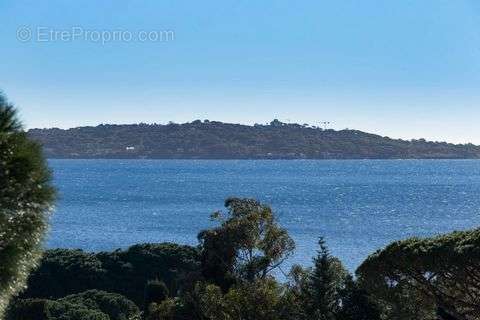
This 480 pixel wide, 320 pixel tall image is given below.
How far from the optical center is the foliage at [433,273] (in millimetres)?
14547

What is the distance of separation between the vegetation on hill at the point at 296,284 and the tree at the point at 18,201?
9779 mm

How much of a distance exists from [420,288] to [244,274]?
7077mm

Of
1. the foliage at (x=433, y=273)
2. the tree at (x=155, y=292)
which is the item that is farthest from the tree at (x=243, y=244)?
the tree at (x=155, y=292)

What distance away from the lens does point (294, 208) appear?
105312 millimetres

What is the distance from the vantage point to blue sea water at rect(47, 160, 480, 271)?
241 feet

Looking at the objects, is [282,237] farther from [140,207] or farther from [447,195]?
[447,195]

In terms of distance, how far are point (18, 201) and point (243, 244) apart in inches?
634

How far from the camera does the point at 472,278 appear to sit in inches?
574

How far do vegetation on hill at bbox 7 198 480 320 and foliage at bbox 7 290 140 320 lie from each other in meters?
0.04

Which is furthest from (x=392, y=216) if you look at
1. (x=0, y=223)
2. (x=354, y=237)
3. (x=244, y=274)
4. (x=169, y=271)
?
(x=0, y=223)

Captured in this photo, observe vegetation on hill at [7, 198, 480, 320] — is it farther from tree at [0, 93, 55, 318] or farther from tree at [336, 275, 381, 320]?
tree at [0, 93, 55, 318]

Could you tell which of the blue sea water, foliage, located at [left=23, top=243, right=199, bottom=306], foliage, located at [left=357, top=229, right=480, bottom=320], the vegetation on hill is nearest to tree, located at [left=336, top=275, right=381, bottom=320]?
the vegetation on hill

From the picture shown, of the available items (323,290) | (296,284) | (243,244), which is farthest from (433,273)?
(243,244)

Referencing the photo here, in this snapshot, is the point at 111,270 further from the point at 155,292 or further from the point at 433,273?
the point at 433,273
